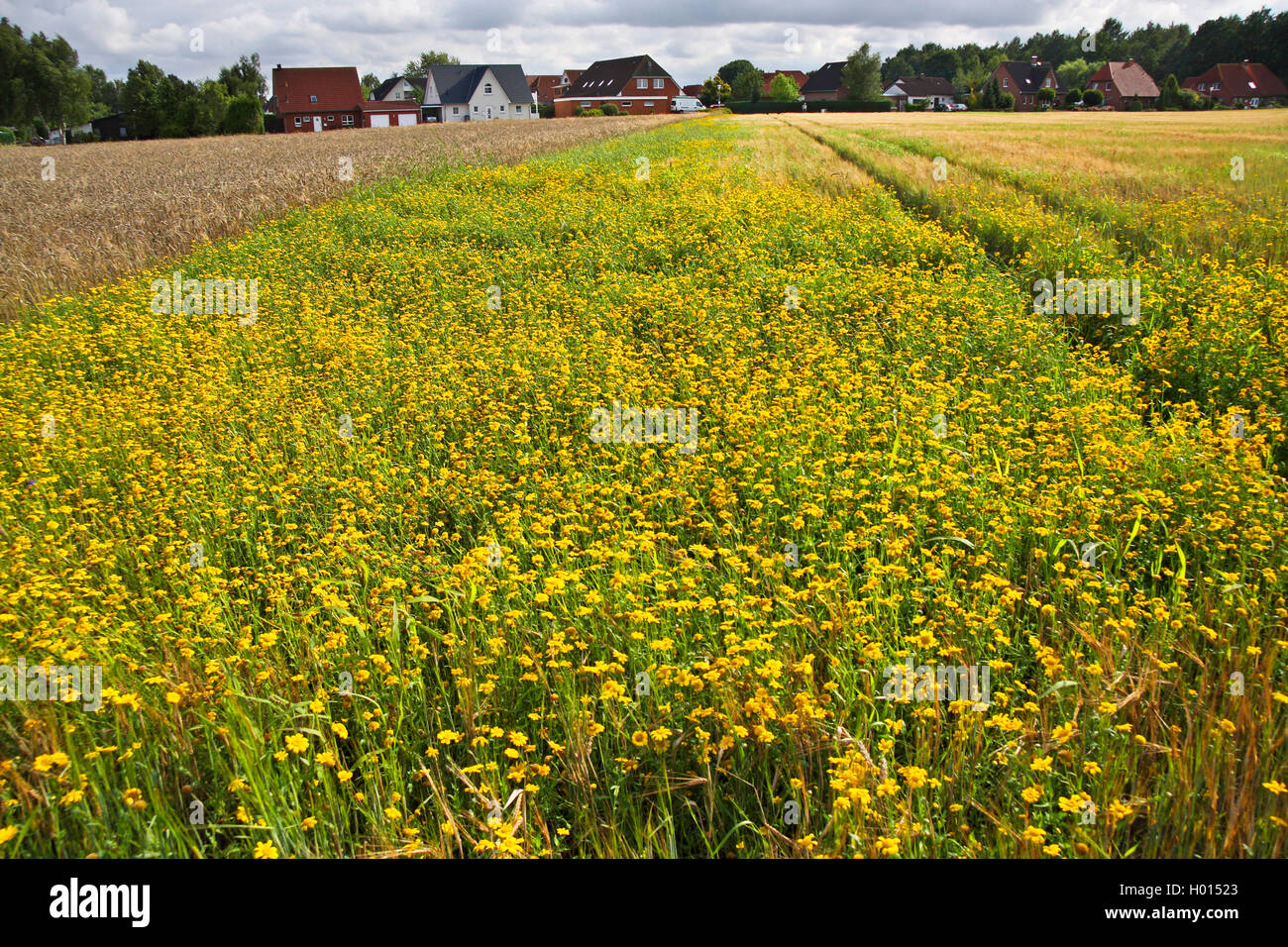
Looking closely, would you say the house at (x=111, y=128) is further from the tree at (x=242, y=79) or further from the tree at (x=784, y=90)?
the tree at (x=784, y=90)

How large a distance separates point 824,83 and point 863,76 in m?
21.6

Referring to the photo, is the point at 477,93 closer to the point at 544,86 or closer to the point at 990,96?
the point at 544,86

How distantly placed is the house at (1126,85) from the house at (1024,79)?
16.6m

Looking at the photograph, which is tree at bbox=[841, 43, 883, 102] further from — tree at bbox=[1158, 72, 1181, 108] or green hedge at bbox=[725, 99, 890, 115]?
tree at bbox=[1158, 72, 1181, 108]

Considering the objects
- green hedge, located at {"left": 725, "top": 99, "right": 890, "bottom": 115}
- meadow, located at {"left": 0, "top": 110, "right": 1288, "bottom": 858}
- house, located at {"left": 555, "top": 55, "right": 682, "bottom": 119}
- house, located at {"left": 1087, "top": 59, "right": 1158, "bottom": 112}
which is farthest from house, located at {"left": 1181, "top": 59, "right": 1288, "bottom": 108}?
house, located at {"left": 555, "top": 55, "right": 682, "bottom": 119}

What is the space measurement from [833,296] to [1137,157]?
14.8 m

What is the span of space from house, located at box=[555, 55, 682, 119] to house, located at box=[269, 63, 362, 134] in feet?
79.0

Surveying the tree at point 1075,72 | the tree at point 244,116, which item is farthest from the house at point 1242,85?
the tree at point 244,116

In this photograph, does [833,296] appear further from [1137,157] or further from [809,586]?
[1137,157]

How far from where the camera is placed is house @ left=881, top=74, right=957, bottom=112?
106688 millimetres

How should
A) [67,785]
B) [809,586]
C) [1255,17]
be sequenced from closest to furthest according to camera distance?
[67,785] → [809,586] → [1255,17]

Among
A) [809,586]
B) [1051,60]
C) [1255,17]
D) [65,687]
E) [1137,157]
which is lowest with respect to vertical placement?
[65,687]

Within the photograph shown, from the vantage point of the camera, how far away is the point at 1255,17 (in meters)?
37.5
